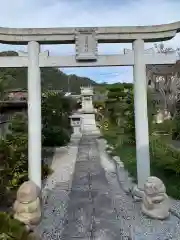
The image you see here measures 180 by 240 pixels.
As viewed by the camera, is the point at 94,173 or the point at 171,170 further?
the point at 94,173

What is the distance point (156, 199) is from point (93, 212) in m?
1.39

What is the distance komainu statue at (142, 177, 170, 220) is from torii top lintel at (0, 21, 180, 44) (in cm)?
318

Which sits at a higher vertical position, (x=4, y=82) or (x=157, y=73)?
Answer: (x=157, y=73)

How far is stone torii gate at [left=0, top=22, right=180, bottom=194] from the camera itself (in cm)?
733

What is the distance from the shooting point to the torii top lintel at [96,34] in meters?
7.32

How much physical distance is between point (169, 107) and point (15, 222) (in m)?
24.9

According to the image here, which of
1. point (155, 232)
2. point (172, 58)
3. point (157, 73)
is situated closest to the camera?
point (155, 232)

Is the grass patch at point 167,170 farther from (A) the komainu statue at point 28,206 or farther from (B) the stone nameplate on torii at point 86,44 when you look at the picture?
(B) the stone nameplate on torii at point 86,44

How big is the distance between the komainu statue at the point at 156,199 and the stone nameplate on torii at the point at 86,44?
2903mm

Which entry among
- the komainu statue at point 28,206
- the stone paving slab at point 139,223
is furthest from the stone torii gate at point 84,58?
the komainu statue at point 28,206

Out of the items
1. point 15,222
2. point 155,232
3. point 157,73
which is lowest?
point 155,232

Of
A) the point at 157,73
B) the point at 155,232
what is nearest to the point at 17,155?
the point at 155,232

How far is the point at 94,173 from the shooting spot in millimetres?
11234

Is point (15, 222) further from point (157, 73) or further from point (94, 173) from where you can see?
point (157, 73)
